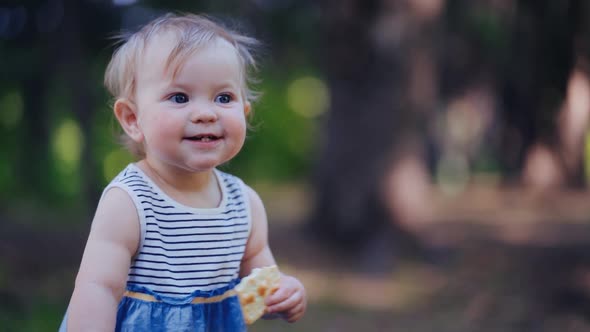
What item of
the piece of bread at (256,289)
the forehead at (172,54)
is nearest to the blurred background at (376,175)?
the forehead at (172,54)

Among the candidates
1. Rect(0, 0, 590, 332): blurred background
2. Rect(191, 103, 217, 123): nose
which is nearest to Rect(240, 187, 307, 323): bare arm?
Rect(191, 103, 217, 123): nose

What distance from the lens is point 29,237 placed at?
7922 mm

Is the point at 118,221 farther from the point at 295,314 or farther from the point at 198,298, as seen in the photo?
the point at 295,314

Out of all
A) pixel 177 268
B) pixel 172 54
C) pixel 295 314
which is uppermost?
pixel 172 54

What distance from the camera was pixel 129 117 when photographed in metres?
2.00

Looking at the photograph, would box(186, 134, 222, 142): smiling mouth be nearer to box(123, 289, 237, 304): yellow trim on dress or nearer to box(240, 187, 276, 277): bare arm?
box(240, 187, 276, 277): bare arm

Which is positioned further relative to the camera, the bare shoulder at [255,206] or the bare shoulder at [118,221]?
the bare shoulder at [255,206]

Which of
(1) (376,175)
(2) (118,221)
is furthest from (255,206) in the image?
(1) (376,175)

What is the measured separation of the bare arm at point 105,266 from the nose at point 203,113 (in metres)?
0.26

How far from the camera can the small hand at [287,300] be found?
2004 mm

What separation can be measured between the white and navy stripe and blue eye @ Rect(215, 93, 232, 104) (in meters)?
0.28

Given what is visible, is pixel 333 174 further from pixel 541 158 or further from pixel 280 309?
pixel 280 309

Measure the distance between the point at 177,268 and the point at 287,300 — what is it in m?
0.34

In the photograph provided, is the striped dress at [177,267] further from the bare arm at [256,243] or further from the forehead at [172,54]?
the forehead at [172,54]
